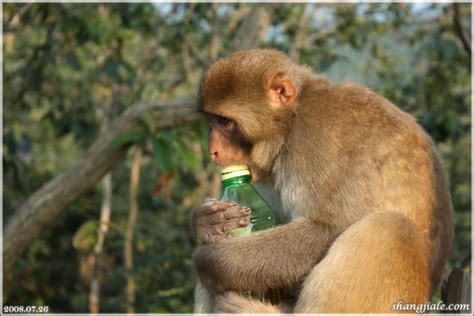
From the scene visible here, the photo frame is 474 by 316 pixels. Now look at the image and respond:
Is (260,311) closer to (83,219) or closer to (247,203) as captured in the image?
(247,203)

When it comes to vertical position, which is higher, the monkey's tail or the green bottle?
the green bottle

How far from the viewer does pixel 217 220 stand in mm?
3482

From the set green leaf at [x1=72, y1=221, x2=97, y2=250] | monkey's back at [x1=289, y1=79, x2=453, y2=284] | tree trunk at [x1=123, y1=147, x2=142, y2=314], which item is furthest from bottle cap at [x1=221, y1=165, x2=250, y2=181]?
tree trunk at [x1=123, y1=147, x2=142, y2=314]

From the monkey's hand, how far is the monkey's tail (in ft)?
0.92

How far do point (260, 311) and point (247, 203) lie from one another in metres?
0.57

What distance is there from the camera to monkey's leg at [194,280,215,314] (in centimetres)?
365

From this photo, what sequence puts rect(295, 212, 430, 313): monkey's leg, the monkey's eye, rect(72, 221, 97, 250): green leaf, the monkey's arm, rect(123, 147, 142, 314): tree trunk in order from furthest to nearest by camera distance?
rect(123, 147, 142, 314): tree trunk
rect(72, 221, 97, 250): green leaf
the monkey's eye
the monkey's arm
rect(295, 212, 430, 313): monkey's leg

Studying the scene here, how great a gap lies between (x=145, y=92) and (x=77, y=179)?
3035mm

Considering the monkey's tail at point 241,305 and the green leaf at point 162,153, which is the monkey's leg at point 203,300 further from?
the green leaf at point 162,153

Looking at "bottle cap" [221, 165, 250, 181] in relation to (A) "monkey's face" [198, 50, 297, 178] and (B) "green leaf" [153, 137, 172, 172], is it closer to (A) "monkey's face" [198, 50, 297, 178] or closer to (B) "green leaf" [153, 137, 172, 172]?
(A) "monkey's face" [198, 50, 297, 178]

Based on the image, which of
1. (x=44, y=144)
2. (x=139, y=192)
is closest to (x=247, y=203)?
(x=139, y=192)

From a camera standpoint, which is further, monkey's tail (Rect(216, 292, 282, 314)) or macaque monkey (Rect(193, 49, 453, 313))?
monkey's tail (Rect(216, 292, 282, 314))

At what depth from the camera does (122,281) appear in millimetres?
9672

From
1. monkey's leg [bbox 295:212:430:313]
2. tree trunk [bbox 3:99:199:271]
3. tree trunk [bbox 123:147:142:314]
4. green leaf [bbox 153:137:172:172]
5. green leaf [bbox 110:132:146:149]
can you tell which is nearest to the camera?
monkey's leg [bbox 295:212:430:313]
